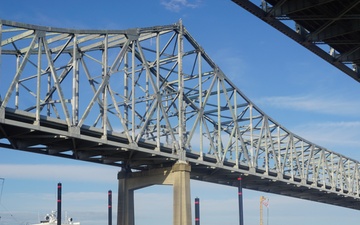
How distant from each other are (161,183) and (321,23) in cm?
4973

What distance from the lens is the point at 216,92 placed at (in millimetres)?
91562

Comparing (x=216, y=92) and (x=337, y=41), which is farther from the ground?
(x=216, y=92)

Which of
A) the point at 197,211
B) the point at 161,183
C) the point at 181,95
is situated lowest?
the point at 197,211

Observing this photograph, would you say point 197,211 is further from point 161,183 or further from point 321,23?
point 321,23

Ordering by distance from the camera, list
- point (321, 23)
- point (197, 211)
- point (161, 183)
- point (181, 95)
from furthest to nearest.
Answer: point (181, 95) → point (197, 211) → point (161, 183) → point (321, 23)

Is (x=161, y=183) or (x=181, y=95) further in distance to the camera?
(x=181, y=95)

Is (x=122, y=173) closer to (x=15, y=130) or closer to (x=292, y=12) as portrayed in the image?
(x=15, y=130)

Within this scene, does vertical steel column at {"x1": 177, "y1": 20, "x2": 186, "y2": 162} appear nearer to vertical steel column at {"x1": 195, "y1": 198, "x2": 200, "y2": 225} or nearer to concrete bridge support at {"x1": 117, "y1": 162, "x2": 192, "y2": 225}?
concrete bridge support at {"x1": 117, "y1": 162, "x2": 192, "y2": 225}

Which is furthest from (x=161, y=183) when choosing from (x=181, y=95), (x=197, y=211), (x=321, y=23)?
(x=321, y=23)

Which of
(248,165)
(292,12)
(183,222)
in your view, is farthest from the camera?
A: (248,165)

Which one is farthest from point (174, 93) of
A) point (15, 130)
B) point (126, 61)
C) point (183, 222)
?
point (15, 130)

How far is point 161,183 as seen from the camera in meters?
76.1

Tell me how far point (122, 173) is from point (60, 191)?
941 centimetres

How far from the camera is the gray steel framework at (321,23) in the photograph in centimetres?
2669
